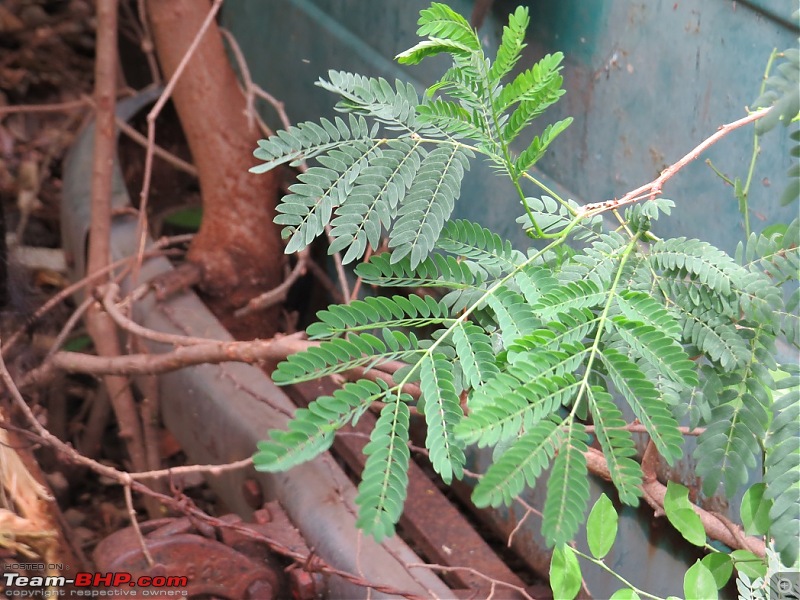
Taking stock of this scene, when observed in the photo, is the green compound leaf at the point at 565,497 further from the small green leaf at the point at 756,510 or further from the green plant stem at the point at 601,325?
the small green leaf at the point at 756,510

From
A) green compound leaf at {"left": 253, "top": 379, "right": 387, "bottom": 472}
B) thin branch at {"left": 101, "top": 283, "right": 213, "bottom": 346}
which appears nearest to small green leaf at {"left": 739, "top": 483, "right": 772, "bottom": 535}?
green compound leaf at {"left": 253, "top": 379, "right": 387, "bottom": 472}

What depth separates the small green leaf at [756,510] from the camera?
1040 millimetres

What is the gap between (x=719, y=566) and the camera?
3.76 ft

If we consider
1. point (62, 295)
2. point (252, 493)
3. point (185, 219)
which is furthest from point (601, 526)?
point (185, 219)

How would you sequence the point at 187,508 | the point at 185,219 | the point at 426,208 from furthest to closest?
the point at 185,219
the point at 187,508
the point at 426,208

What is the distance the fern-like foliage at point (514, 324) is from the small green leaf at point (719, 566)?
21 cm

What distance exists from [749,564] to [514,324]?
1.68 feet

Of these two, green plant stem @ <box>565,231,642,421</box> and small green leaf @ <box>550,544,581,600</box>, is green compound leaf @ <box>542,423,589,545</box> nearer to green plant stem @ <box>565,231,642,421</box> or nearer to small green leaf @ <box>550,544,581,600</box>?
green plant stem @ <box>565,231,642,421</box>

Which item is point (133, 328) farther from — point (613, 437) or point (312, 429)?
point (613, 437)

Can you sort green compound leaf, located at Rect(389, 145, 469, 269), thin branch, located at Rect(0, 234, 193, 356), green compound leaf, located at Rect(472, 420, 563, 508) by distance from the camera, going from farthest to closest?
thin branch, located at Rect(0, 234, 193, 356) < green compound leaf, located at Rect(389, 145, 469, 269) < green compound leaf, located at Rect(472, 420, 563, 508)

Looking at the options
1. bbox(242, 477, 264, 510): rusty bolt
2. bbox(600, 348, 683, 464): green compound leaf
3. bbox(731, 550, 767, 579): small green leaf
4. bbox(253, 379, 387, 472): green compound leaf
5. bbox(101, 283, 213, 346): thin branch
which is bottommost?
bbox(242, 477, 264, 510): rusty bolt

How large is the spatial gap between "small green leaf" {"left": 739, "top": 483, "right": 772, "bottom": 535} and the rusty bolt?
121cm

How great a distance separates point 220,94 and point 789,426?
6.65 feet

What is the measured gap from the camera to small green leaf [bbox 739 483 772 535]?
3.41 ft
